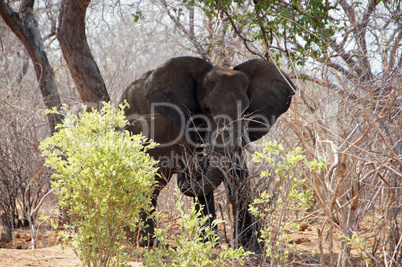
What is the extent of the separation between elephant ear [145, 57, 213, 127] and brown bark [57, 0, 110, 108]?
679 mm

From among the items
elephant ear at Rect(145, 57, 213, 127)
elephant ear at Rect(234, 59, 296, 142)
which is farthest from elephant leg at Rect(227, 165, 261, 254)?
elephant ear at Rect(145, 57, 213, 127)

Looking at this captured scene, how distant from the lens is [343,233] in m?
3.23

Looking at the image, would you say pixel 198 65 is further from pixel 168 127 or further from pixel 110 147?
pixel 110 147

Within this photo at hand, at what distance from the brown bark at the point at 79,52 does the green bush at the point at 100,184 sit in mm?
2855

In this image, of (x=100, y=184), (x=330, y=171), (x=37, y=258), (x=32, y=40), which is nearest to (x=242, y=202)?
(x=330, y=171)

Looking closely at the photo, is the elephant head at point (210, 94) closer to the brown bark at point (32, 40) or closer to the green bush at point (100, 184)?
the brown bark at point (32, 40)

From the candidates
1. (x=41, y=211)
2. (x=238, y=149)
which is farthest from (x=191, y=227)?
(x=41, y=211)

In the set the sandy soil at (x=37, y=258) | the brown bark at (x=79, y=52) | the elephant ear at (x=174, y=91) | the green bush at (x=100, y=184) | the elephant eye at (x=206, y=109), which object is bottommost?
the sandy soil at (x=37, y=258)

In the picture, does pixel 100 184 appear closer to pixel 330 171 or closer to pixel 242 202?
pixel 330 171

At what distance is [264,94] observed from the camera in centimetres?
573

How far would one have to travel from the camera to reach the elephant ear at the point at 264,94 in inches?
225

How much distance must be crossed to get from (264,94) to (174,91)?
112 centimetres

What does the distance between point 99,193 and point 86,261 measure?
1.57ft

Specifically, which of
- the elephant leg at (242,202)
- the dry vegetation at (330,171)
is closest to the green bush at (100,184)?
the dry vegetation at (330,171)
